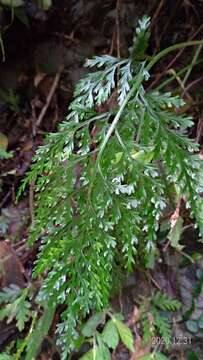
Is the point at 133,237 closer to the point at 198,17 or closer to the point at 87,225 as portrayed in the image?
the point at 87,225

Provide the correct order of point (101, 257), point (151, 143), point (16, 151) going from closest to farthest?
point (101, 257) < point (151, 143) < point (16, 151)

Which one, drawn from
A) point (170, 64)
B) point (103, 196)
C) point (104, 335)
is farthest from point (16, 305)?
point (170, 64)

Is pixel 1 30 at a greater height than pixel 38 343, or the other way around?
pixel 1 30

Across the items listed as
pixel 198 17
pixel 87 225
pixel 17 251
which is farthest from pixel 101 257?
pixel 198 17

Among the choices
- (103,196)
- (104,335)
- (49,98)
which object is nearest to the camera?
(103,196)

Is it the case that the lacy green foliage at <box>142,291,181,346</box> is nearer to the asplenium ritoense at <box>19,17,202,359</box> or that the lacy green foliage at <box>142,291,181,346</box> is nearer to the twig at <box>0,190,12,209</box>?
the asplenium ritoense at <box>19,17,202,359</box>

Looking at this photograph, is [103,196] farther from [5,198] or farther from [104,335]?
[5,198]
